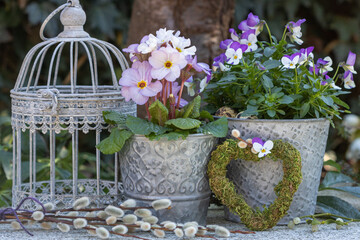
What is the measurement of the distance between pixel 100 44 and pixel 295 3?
7.74 feet

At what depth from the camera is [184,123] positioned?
4.99 ft

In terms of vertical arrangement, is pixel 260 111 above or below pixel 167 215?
above

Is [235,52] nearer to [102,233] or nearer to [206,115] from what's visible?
[206,115]

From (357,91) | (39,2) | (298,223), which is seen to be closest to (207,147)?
(298,223)

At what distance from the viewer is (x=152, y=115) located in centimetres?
159

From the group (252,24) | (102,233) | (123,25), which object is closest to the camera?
(102,233)

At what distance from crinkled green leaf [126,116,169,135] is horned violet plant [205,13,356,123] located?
0.92 feet

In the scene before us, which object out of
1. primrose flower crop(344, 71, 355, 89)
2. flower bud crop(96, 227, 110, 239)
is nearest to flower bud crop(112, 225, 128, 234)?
flower bud crop(96, 227, 110, 239)

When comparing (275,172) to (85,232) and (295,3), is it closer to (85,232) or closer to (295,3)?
(85,232)

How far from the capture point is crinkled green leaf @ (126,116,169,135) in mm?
1536

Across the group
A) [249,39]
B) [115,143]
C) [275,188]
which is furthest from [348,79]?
[115,143]

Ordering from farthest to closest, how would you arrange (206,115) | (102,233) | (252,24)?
(252,24), (206,115), (102,233)

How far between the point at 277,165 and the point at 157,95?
0.46 m

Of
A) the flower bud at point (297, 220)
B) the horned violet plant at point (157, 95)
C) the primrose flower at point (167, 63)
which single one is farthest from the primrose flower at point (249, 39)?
the flower bud at point (297, 220)
